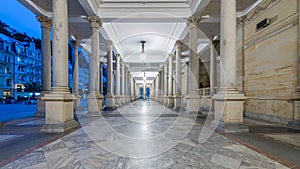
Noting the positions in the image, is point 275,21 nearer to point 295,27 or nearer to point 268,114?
point 295,27

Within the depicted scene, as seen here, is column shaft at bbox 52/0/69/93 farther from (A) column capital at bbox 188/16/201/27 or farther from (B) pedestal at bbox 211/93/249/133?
(A) column capital at bbox 188/16/201/27

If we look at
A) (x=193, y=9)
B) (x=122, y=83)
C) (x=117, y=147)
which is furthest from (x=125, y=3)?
(x=122, y=83)

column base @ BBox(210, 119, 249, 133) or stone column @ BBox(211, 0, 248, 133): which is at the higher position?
stone column @ BBox(211, 0, 248, 133)

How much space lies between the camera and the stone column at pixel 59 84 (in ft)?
21.2

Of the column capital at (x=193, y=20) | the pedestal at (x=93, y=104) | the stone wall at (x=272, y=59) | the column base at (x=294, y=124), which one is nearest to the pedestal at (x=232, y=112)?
the column base at (x=294, y=124)

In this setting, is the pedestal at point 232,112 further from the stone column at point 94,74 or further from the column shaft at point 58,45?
the stone column at point 94,74

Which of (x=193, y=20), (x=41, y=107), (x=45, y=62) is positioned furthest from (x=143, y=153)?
(x=45, y=62)

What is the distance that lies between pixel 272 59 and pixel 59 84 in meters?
9.78

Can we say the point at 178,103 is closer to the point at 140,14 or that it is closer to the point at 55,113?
the point at 140,14

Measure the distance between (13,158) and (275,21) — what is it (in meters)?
11.1

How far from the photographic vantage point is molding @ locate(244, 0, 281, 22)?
8.94 metres

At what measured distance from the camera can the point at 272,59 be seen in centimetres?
899

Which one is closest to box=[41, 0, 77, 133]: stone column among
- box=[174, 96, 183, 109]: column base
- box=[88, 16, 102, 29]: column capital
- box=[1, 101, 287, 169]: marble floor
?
box=[1, 101, 287, 169]: marble floor

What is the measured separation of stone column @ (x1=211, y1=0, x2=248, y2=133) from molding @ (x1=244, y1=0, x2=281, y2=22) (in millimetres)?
3592
